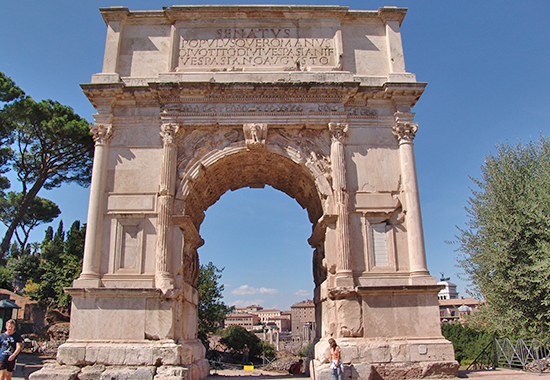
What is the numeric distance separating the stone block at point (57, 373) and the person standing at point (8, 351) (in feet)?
5.89

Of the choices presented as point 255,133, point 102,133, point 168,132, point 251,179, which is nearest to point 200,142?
point 168,132

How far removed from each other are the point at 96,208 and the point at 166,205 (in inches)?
63.3

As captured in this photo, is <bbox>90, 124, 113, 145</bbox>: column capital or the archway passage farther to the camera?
the archway passage

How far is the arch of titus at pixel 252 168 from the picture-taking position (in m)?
9.29

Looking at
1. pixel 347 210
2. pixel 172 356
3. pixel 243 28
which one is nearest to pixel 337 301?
pixel 347 210

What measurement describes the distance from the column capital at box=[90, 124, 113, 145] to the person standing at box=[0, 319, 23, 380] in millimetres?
4873

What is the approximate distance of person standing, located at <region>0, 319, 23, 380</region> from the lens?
6.83 metres

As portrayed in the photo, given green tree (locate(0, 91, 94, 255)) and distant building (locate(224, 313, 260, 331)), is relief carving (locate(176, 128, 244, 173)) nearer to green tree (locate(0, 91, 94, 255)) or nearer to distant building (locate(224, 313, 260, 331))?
green tree (locate(0, 91, 94, 255))

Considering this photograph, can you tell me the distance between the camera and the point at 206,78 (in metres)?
10.9

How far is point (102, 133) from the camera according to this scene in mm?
10602

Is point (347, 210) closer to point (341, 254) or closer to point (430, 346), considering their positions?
point (341, 254)

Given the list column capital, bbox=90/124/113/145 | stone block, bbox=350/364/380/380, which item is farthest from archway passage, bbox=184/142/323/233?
stone block, bbox=350/364/380/380

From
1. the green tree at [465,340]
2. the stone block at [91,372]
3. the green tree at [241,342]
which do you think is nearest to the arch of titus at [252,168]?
the stone block at [91,372]

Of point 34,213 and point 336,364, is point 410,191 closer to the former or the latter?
point 336,364
